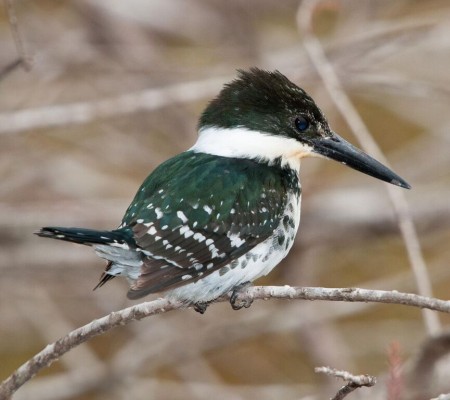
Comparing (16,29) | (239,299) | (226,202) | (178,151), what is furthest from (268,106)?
(178,151)

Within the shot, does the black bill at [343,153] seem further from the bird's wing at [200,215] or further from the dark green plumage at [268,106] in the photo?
the bird's wing at [200,215]

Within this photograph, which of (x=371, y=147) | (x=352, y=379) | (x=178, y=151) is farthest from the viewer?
(x=178, y=151)

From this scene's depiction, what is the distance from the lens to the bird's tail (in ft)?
8.71

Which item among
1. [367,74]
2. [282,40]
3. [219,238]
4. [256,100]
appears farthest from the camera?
[282,40]

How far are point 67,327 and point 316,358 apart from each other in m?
1.32

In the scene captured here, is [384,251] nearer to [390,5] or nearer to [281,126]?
[390,5]

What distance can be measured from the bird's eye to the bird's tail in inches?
30.2

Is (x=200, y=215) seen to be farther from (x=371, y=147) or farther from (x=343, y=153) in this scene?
(x=371, y=147)

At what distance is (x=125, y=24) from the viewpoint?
18.0ft

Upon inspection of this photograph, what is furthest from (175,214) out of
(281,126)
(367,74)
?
(367,74)

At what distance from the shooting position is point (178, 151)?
5.41 m

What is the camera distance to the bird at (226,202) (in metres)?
2.88

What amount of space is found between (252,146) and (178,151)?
212 cm

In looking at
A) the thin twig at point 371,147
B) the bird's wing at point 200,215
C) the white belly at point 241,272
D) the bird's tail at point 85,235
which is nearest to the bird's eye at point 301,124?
the bird's wing at point 200,215
